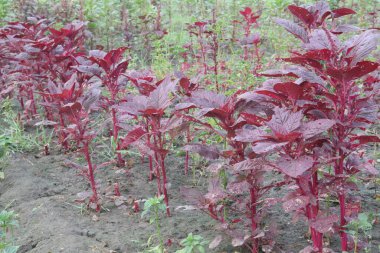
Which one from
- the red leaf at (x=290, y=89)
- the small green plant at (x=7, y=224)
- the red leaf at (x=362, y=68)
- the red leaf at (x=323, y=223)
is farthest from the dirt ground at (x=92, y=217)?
the red leaf at (x=362, y=68)

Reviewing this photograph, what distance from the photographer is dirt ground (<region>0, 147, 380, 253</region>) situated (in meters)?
2.72

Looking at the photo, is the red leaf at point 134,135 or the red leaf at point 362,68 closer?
the red leaf at point 362,68

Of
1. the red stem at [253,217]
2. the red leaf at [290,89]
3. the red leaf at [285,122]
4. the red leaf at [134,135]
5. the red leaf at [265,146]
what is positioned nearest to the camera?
the red leaf at [265,146]

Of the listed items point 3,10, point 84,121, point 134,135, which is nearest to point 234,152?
point 134,135

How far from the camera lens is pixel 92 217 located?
10.2ft

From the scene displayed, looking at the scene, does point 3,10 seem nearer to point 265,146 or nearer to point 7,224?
point 7,224

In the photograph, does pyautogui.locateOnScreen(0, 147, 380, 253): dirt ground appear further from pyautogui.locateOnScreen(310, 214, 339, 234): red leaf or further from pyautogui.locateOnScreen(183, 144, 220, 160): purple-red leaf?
pyautogui.locateOnScreen(183, 144, 220, 160): purple-red leaf

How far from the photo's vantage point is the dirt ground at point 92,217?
272cm

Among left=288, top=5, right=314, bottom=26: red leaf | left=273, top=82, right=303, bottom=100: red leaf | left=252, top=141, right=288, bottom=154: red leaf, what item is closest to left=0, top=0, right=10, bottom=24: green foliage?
left=288, top=5, right=314, bottom=26: red leaf

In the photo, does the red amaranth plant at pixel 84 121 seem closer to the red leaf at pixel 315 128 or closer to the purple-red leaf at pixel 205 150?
the purple-red leaf at pixel 205 150

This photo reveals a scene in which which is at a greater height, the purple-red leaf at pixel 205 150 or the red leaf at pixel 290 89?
the red leaf at pixel 290 89

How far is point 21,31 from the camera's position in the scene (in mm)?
4824

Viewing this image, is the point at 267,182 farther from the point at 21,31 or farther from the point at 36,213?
the point at 21,31

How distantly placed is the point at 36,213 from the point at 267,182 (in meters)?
1.57
